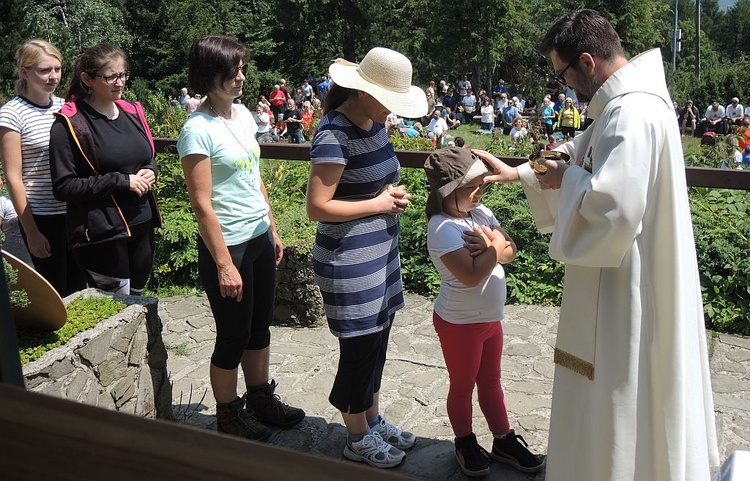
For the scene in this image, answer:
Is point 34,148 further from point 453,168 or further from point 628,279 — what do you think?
point 628,279

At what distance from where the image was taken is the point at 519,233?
20.9 feet

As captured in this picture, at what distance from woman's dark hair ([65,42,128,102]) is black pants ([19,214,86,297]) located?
0.66 metres

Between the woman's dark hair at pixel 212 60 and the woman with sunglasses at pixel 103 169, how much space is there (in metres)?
0.46

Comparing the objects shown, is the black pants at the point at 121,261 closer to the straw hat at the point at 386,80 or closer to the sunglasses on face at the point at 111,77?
the sunglasses on face at the point at 111,77

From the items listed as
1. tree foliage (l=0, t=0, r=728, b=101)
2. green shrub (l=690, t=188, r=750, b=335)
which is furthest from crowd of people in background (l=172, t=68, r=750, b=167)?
green shrub (l=690, t=188, r=750, b=335)

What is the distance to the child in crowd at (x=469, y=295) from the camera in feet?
9.78

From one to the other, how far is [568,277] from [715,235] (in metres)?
3.73

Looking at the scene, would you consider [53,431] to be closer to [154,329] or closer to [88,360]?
[88,360]

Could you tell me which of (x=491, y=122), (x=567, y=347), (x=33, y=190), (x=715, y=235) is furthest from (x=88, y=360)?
(x=491, y=122)

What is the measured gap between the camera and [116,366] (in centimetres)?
327

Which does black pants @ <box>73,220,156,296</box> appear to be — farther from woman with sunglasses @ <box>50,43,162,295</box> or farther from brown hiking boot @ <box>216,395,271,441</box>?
brown hiking boot @ <box>216,395,271,441</box>

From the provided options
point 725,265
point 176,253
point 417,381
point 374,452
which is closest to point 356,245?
point 374,452

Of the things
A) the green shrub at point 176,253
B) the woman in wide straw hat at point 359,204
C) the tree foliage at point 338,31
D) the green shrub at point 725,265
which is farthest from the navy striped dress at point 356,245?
the tree foliage at point 338,31

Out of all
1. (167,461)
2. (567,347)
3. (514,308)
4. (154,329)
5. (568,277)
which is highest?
(167,461)
